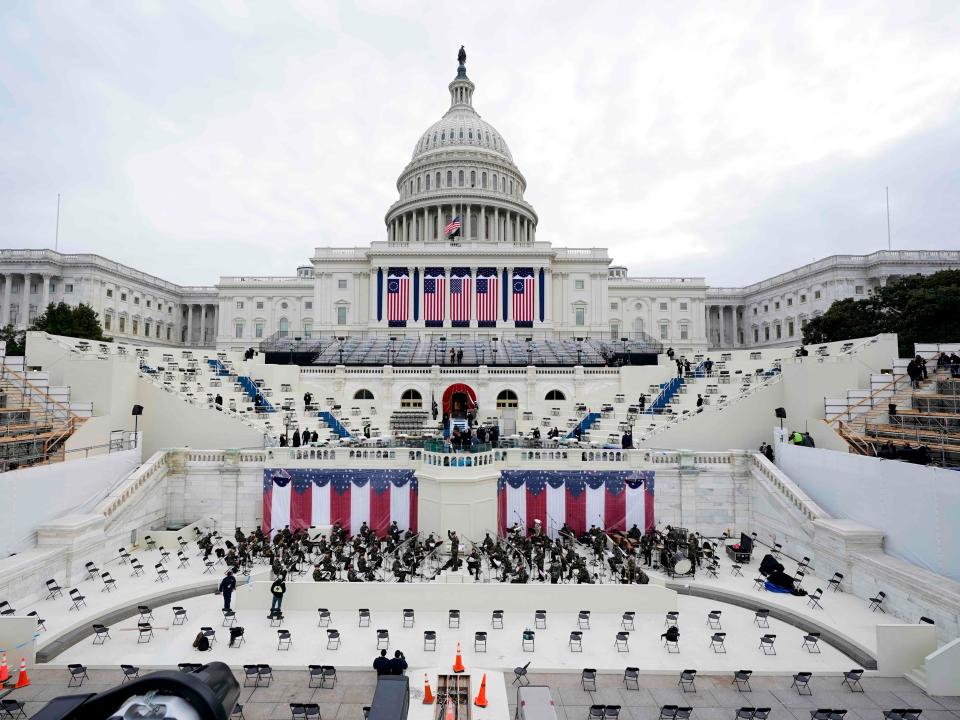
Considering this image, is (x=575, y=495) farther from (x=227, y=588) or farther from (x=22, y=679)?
(x=22, y=679)

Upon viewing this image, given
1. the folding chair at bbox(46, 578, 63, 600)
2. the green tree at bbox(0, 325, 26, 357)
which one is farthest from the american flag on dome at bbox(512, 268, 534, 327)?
the folding chair at bbox(46, 578, 63, 600)

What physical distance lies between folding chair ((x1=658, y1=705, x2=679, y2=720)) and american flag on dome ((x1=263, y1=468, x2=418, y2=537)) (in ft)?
49.7

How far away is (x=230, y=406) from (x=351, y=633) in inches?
963

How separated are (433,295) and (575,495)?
50034mm

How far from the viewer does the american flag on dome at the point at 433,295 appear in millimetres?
71375

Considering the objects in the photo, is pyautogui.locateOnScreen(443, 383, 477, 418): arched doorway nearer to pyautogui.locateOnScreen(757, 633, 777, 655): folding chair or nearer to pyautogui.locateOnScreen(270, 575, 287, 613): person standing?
pyautogui.locateOnScreen(270, 575, 287, 613): person standing

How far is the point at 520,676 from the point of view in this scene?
46.3 feet

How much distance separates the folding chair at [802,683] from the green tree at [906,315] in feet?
126

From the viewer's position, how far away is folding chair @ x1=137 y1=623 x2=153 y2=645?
1600cm

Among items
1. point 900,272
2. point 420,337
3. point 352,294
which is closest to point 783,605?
point 420,337

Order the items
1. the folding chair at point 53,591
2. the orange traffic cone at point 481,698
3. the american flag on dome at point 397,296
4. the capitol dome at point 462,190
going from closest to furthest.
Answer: the orange traffic cone at point 481,698 → the folding chair at point 53,591 → the american flag on dome at point 397,296 → the capitol dome at point 462,190

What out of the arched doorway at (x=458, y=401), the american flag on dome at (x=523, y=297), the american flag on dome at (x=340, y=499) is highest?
the american flag on dome at (x=523, y=297)

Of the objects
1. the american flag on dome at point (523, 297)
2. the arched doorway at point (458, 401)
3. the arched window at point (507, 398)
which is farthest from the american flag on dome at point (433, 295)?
the arched doorway at point (458, 401)

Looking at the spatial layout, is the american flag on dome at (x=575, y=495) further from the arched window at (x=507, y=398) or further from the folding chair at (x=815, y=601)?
the arched window at (x=507, y=398)
